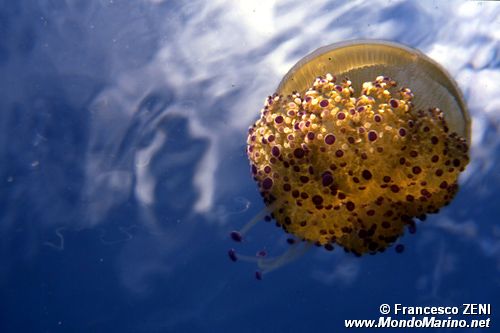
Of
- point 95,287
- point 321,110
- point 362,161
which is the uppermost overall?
point 95,287

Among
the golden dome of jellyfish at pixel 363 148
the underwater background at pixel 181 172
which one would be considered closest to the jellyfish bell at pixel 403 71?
the golden dome of jellyfish at pixel 363 148

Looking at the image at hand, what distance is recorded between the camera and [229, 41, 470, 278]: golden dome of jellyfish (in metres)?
3.47

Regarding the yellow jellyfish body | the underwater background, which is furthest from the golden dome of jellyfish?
the underwater background

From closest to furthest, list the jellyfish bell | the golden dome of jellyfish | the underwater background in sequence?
the golden dome of jellyfish, the jellyfish bell, the underwater background

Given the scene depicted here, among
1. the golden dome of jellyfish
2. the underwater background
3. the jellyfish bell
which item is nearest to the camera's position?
the golden dome of jellyfish

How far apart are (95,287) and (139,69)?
22.0 ft

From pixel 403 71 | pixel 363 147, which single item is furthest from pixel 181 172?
pixel 363 147

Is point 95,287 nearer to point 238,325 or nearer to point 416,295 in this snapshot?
point 238,325

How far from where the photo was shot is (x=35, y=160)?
29.6 feet

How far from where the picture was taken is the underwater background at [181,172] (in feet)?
22.3

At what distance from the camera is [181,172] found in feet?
30.5

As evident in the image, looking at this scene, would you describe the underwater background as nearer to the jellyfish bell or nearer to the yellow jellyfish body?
the jellyfish bell

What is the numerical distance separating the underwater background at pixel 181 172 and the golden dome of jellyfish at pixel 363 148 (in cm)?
278

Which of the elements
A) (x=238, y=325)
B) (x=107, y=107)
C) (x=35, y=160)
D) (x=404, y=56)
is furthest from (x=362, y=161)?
(x=238, y=325)
